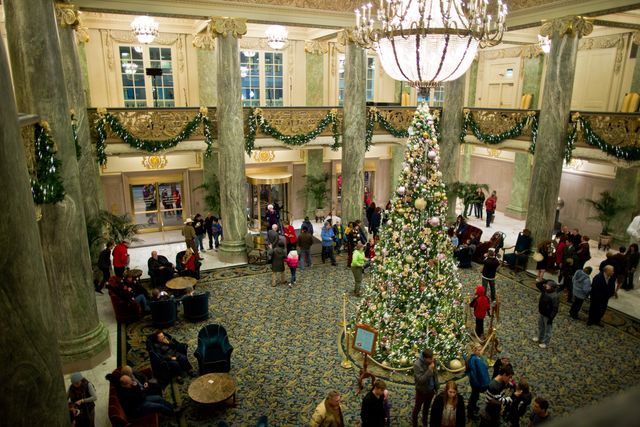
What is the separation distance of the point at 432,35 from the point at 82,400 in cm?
668

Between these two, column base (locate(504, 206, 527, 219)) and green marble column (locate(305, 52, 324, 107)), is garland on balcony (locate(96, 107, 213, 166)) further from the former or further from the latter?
column base (locate(504, 206, 527, 219))

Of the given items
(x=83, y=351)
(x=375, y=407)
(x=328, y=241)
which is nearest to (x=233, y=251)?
(x=328, y=241)

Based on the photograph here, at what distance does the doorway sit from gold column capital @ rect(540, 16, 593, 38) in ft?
42.4

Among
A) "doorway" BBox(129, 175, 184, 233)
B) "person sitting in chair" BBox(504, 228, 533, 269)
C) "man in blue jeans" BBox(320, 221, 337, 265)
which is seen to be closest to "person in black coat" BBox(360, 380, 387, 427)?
"man in blue jeans" BBox(320, 221, 337, 265)

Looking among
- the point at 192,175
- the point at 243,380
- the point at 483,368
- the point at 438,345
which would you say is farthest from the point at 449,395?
the point at 192,175

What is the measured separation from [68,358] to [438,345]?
6.49 m

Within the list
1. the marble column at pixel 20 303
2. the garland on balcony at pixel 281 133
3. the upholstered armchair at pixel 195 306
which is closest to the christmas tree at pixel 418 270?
the upholstered armchair at pixel 195 306

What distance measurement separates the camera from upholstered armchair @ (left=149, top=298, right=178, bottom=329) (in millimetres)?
9922

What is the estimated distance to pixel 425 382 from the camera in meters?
6.80

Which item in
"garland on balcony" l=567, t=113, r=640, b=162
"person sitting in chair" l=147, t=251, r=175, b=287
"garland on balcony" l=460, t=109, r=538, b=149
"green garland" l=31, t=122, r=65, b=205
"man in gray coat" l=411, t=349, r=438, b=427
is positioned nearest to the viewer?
"man in gray coat" l=411, t=349, r=438, b=427

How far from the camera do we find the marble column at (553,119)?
12.2 meters

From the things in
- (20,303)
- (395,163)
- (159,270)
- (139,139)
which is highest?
(139,139)

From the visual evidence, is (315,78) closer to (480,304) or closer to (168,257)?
(168,257)

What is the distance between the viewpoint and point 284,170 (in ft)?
62.4
